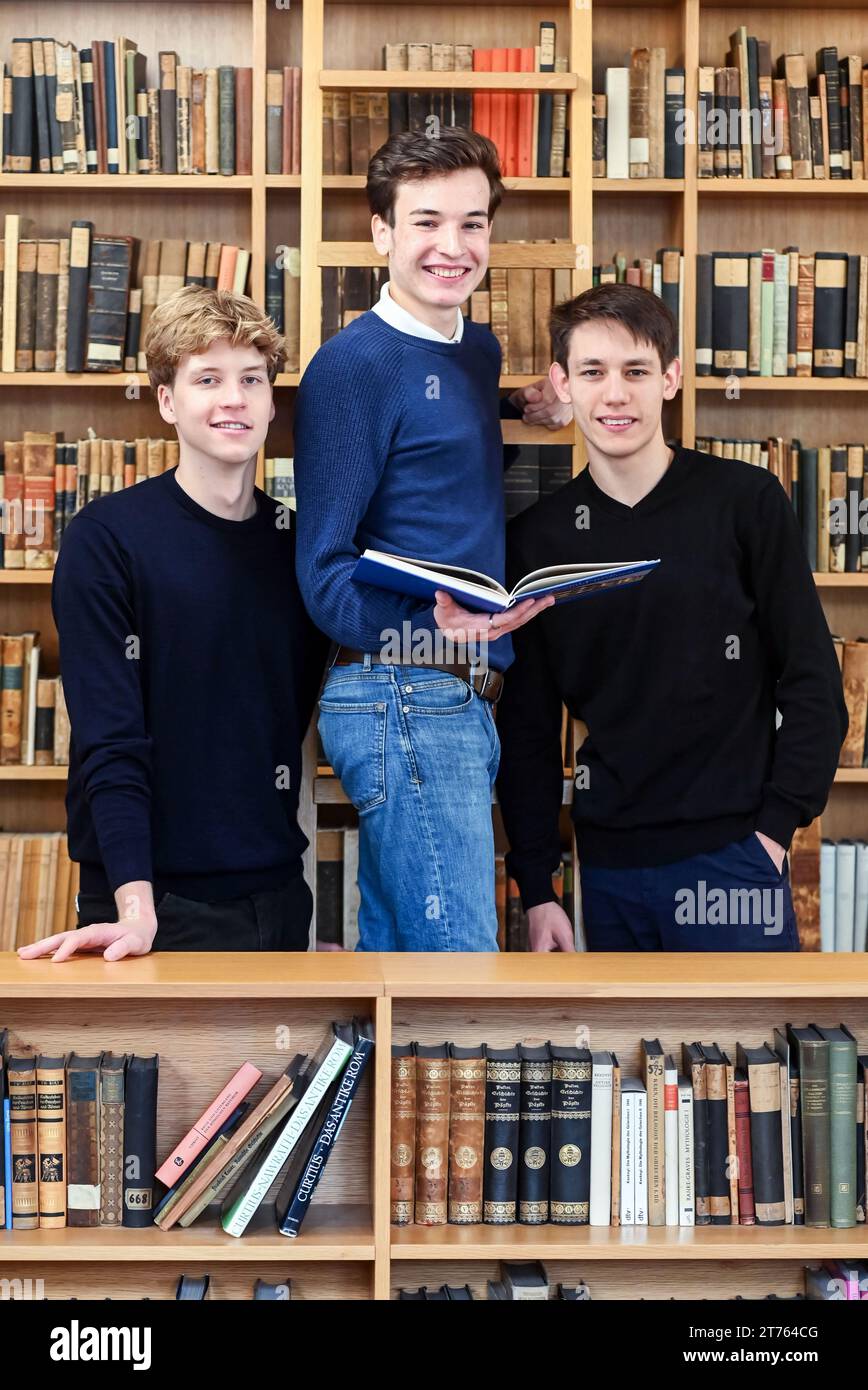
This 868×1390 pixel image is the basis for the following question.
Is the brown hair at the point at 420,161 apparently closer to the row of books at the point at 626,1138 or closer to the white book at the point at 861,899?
the row of books at the point at 626,1138

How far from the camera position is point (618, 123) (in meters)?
3.48

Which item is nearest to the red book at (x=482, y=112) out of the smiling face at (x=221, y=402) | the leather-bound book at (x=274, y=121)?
the leather-bound book at (x=274, y=121)

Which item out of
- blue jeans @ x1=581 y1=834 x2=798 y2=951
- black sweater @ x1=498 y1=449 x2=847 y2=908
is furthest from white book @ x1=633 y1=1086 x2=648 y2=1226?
black sweater @ x1=498 y1=449 x2=847 y2=908

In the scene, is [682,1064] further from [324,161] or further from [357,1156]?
[324,161]

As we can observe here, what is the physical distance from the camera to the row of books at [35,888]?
352 cm

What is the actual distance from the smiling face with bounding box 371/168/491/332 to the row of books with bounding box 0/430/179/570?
131cm

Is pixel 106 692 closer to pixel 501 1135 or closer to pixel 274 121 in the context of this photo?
pixel 501 1135

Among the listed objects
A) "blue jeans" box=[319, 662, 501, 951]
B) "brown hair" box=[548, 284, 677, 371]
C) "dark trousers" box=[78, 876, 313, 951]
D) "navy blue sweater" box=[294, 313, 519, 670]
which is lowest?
"dark trousers" box=[78, 876, 313, 951]

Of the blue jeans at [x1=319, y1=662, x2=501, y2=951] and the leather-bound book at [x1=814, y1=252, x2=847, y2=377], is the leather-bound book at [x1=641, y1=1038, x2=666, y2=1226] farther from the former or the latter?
the leather-bound book at [x1=814, y1=252, x2=847, y2=377]

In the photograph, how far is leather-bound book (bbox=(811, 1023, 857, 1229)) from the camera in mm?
1919

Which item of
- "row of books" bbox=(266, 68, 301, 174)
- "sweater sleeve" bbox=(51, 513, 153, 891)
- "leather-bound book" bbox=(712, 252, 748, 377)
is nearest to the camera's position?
"sweater sleeve" bbox=(51, 513, 153, 891)

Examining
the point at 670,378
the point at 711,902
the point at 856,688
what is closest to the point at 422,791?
the point at 711,902

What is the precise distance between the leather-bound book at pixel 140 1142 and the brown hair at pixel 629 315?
1.47 m

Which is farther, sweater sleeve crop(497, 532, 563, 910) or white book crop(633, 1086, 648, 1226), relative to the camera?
sweater sleeve crop(497, 532, 563, 910)
